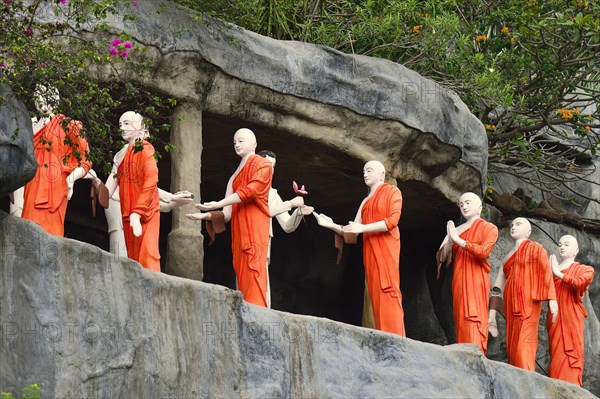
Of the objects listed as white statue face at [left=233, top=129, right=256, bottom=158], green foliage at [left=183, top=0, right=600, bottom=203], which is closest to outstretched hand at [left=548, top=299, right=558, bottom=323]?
green foliage at [left=183, top=0, right=600, bottom=203]

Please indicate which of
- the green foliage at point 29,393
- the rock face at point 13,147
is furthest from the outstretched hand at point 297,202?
the green foliage at point 29,393

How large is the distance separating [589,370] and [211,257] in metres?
4.40

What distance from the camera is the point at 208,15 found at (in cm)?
Result: 1373

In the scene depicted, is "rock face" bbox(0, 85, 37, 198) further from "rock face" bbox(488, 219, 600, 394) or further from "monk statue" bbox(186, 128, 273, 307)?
"rock face" bbox(488, 219, 600, 394)

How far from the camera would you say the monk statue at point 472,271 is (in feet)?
48.0

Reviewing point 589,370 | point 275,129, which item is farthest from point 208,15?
point 589,370

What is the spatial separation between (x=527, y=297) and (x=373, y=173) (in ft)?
7.01

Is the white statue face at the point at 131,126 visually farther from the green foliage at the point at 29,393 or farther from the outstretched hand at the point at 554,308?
the outstretched hand at the point at 554,308

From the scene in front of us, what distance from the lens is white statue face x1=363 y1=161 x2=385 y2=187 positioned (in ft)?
46.2

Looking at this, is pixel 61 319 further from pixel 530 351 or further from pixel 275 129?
pixel 530 351

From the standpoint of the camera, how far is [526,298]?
595 inches

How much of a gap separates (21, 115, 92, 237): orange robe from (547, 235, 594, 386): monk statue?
5.39m

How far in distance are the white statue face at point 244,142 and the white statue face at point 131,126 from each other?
0.86m

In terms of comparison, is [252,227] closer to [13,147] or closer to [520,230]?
[520,230]
